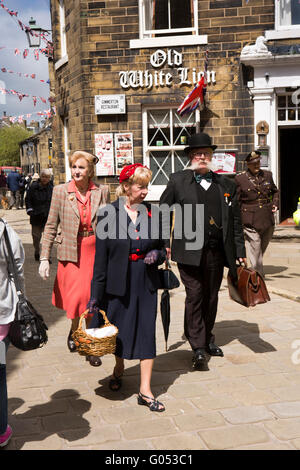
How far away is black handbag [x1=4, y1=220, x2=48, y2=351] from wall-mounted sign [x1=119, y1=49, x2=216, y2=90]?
9.12 meters

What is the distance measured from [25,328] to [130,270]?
1.07 meters

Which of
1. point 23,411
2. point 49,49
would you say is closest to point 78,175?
point 23,411

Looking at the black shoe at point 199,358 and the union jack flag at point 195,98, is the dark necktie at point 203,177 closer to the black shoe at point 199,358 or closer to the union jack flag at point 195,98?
the black shoe at point 199,358

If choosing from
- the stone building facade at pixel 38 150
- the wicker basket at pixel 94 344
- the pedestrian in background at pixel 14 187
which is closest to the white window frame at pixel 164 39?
the wicker basket at pixel 94 344

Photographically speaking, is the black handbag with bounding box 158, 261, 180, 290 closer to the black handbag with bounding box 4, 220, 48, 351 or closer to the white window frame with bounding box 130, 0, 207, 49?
the black handbag with bounding box 4, 220, 48, 351

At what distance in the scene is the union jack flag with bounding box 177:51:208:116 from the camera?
1153 cm

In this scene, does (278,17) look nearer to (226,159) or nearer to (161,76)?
(161,76)

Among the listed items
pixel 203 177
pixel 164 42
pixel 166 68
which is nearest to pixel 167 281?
pixel 203 177

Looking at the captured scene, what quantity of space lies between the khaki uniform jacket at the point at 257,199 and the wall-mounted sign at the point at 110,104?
4.66m

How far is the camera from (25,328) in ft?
11.2

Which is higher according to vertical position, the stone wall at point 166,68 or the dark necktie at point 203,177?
the stone wall at point 166,68

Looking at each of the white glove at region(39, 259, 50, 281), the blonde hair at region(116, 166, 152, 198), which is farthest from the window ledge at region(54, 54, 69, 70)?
the blonde hair at region(116, 166, 152, 198)

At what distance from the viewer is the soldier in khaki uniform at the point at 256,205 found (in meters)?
8.03
